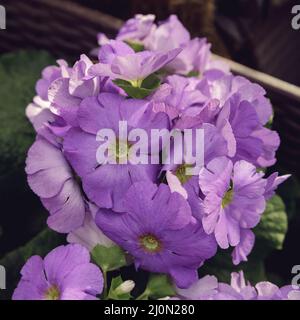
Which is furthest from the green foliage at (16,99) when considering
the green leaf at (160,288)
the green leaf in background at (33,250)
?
the green leaf at (160,288)

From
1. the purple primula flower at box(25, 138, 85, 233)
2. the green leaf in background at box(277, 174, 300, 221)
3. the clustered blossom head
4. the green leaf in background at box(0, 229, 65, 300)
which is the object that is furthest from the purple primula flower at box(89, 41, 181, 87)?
the green leaf in background at box(277, 174, 300, 221)

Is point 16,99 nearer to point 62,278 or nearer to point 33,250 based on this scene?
point 33,250

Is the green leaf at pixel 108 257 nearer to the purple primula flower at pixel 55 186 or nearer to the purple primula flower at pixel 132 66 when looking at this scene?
the purple primula flower at pixel 55 186

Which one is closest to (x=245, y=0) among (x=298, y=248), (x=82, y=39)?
(x=82, y=39)

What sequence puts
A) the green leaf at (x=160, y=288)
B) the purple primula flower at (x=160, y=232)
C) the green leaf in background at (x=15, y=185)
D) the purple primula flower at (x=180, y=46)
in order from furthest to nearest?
the green leaf in background at (x=15, y=185) → the purple primula flower at (x=180, y=46) → the green leaf at (x=160, y=288) → the purple primula flower at (x=160, y=232)
